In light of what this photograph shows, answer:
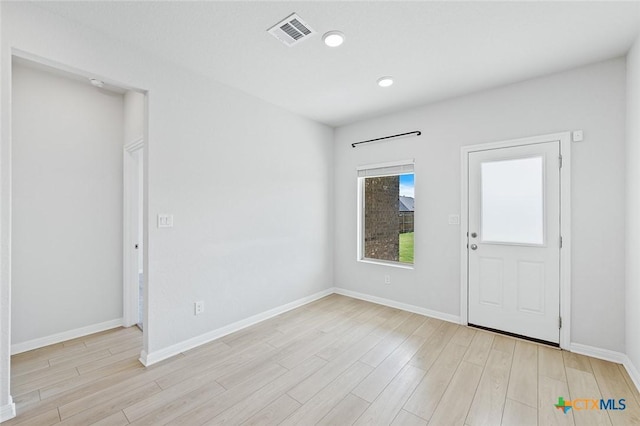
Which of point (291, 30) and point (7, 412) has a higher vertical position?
point (291, 30)

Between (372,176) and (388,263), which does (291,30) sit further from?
(388,263)

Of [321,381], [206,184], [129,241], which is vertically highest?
[206,184]

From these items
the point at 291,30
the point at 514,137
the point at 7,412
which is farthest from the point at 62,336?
the point at 514,137

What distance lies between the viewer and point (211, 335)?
2900 mm

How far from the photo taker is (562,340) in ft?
8.78

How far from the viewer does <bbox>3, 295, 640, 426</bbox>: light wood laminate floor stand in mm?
1816

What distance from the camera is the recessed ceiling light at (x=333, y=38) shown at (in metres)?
2.15

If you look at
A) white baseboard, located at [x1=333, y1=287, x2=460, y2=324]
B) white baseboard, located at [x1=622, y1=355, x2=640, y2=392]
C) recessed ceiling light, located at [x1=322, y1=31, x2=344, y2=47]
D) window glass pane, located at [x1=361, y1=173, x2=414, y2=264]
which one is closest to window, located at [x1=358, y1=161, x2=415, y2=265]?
window glass pane, located at [x1=361, y1=173, x2=414, y2=264]

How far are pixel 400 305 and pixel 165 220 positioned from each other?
307 cm

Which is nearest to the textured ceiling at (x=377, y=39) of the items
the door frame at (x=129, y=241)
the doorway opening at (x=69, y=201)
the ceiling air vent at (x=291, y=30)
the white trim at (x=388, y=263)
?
the ceiling air vent at (x=291, y=30)

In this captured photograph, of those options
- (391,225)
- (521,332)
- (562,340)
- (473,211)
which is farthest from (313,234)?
(562,340)

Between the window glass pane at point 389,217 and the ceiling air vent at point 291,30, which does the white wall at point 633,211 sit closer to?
the window glass pane at point 389,217

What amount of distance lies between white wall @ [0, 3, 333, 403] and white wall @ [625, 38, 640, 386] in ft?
10.8

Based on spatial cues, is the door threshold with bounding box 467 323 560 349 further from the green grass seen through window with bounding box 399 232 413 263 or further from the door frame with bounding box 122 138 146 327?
the door frame with bounding box 122 138 146 327
